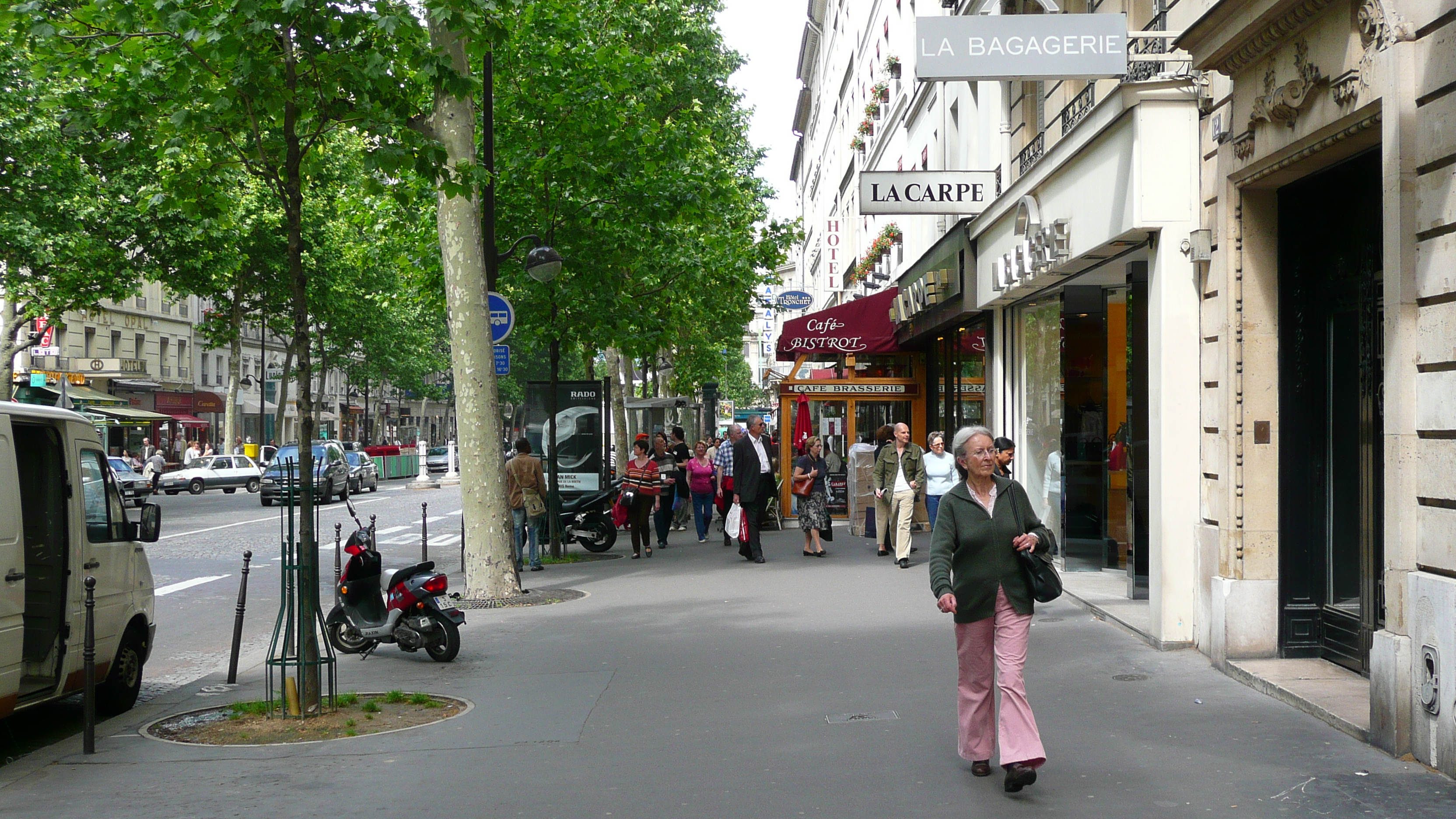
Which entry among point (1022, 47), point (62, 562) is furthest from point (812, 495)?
point (62, 562)

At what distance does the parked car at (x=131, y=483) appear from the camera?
40.3 m

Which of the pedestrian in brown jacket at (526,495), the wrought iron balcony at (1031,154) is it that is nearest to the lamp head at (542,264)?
the pedestrian in brown jacket at (526,495)

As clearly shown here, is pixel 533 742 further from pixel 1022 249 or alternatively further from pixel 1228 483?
pixel 1022 249

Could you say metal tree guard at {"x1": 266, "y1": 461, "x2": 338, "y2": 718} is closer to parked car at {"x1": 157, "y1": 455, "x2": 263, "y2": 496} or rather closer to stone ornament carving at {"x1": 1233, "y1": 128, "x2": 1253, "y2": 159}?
stone ornament carving at {"x1": 1233, "y1": 128, "x2": 1253, "y2": 159}

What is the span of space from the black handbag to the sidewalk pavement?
858 millimetres

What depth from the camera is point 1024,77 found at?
31.9ft

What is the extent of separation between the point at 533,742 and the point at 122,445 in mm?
53140

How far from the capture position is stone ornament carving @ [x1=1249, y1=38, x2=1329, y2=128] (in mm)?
7324

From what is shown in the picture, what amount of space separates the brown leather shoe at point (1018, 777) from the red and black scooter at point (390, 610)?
5306 mm

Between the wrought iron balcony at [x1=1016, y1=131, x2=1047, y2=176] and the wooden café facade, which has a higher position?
the wrought iron balcony at [x1=1016, y1=131, x2=1047, y2=176]

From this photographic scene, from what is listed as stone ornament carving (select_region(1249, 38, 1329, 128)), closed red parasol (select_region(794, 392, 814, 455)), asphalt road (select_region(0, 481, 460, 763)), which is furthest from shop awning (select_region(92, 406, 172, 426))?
stone ornament carving (select_region(1249, 38, 1329, 128))

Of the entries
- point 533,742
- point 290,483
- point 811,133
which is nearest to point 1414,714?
point 533,742

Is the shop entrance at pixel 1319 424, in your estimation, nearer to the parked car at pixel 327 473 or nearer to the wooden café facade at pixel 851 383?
the wooden café facade at pixel 851 383

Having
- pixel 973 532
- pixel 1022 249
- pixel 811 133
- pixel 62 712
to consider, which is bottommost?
pixel 62 712
